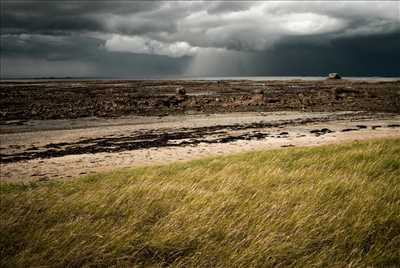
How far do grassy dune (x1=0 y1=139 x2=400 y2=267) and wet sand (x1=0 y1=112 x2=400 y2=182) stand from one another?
5.97m

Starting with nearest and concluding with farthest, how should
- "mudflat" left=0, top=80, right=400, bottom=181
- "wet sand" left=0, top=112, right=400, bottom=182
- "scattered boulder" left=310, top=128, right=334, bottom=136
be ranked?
"wet sand" left=0, top=112, right=400, bottom=182 < "mudflat" left=0, top=80, right=400, bottom=181 < "scattered boulder" left=310, top=128, right=334, bottom=136

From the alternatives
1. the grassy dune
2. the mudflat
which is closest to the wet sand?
the mudflat

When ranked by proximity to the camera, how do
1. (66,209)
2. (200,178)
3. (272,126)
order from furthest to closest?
(272,126), (200,178), (66,209)

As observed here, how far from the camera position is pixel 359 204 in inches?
222

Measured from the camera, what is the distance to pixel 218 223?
16.9 feet

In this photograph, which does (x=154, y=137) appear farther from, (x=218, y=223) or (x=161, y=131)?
(x=218, y=223)

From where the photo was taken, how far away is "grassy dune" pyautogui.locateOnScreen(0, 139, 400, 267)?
4.16 metres

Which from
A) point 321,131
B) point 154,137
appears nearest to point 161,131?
point 154,137

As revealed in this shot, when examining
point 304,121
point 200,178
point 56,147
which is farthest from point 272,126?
point 200,178

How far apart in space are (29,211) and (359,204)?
17.3 ft

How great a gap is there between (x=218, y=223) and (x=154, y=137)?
14589 mm

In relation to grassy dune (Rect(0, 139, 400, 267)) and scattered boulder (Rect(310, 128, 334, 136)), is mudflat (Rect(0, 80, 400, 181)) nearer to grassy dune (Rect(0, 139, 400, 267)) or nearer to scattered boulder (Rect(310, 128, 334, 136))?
scattered boulder (Rect(310, 128, 334, 136))

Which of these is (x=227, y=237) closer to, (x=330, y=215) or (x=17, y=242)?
(x=330, y=215)

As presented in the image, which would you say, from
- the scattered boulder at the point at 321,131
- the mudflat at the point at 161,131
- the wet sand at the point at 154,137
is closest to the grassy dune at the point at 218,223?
the wet sand at the point at 154,137
